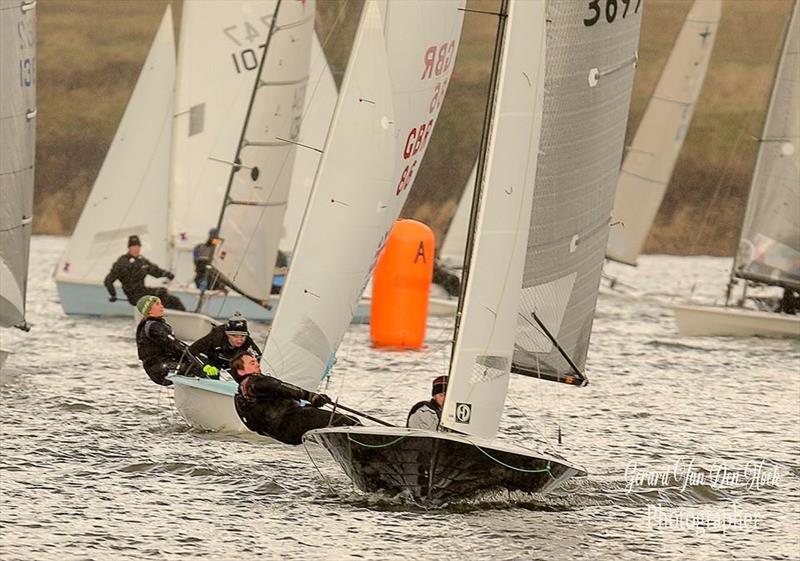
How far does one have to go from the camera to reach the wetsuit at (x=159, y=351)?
1767 cm

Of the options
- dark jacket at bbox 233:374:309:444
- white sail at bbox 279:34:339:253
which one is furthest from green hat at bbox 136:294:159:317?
white sail at bbox 279:34:339:253

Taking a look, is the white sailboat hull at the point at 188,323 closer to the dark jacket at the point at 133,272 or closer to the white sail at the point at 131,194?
the dark jacket at the point at 133,272

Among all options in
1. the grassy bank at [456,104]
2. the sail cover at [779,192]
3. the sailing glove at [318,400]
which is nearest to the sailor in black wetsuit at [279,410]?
the sailing glove at [318,400]

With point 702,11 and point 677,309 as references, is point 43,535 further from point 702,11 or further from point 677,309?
point 702,11

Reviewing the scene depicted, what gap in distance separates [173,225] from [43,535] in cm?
1607

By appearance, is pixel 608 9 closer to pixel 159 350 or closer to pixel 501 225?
pixel 501 225

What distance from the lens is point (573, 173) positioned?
15344 millimetres

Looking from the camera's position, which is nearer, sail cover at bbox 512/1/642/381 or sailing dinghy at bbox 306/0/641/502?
sailing dinghy at bbox 306/0/641/502

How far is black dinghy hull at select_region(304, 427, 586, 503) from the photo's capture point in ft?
43.1

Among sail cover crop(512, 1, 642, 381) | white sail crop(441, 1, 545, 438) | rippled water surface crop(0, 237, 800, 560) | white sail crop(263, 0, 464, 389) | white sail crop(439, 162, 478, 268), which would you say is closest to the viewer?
rippled water surface crop(0, 237, 800, 560)

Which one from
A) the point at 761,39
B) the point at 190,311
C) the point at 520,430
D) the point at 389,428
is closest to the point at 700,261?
the point at 761,39

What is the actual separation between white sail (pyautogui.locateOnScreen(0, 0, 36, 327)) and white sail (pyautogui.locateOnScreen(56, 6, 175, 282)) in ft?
24.4

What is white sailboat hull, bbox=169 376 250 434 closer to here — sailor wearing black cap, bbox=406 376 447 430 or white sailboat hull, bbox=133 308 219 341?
sailor wearing black cap, bbox=406 376 447 430

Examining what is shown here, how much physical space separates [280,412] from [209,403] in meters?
2.43
